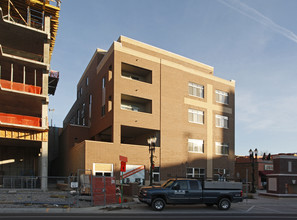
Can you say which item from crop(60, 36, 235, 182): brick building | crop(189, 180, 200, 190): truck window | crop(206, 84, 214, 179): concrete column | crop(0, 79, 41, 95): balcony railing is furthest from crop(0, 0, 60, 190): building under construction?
crop(206, 84, 214, 179): concrete column

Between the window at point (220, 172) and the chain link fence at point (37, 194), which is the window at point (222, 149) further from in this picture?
the chain link fence at point (37, 194)

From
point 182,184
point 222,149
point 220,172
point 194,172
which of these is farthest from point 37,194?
point 222,149

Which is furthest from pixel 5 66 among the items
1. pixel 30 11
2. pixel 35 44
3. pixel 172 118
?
pixel 172 118

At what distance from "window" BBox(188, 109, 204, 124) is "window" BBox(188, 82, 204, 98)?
241cm

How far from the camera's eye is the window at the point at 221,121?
43.4m

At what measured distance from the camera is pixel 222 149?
43.3 m

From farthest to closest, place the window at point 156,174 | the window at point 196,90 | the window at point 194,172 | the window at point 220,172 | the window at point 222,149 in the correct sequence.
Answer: the window at point 222,149 < the window at point 220,172 < the window at point 196,90 < the window at point 194,172 < the window at point 156,174

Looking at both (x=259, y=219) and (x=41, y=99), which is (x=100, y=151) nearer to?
(x=41, y=99)

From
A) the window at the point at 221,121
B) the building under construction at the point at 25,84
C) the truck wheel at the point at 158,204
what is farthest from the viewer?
the window at the point at 221,121

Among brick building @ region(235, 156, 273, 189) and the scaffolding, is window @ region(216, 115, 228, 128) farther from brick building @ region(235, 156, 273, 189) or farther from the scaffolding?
the scaffolding

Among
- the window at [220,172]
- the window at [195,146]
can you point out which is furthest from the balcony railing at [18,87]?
the window at [220,172]

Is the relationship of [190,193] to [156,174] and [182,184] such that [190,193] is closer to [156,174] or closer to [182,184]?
[182,184]

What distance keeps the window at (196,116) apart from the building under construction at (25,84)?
18.7 m

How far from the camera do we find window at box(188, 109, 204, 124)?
39.9 meters
